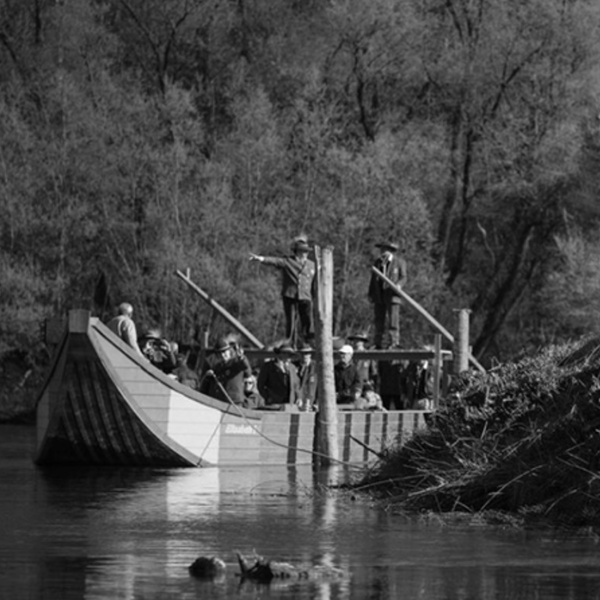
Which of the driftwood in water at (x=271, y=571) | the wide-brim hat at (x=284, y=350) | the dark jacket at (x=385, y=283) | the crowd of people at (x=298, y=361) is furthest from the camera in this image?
the dark jacket at (x=385, y=283)

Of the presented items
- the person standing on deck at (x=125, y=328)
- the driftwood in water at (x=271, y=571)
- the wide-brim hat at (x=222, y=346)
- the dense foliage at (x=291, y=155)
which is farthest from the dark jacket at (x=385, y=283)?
the dense foliage at (x=291, y=155)

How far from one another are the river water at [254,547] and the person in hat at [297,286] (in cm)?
542

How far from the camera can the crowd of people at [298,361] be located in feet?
88.6

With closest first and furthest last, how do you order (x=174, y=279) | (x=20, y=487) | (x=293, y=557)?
(x=293, y=557)
(x=20, y=487)
(x=174, y=279)

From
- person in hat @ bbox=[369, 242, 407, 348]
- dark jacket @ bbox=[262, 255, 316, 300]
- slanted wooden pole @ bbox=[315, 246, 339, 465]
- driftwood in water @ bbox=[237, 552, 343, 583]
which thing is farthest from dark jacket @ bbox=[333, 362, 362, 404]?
driftwood in water @ bbox=[237, 552, 343, 583]

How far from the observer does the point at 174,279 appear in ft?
163

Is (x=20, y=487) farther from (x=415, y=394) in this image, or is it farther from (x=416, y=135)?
(x=416, y=135)

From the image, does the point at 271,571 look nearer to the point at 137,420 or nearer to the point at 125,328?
the point at 137,420

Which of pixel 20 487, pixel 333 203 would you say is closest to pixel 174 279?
pixel 333 203

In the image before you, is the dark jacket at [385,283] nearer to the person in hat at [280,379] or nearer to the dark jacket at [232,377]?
the person in hat at [280,379]

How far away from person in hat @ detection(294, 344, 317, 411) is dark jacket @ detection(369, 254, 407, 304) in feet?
5.41

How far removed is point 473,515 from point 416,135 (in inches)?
1364

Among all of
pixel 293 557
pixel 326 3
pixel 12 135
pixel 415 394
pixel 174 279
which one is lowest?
pixel 293 557

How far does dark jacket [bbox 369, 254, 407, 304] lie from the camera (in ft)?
99.7
